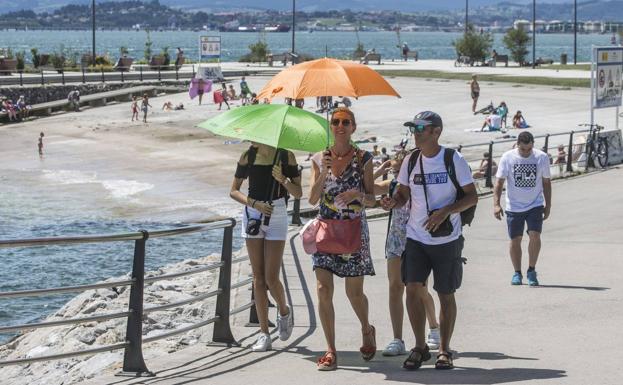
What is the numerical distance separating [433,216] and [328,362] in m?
1.33

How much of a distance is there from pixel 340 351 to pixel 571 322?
7.12 feet

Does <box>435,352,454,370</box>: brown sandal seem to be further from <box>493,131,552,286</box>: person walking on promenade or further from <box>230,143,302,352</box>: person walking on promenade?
<box>493,131,552,286</box>: person walking on promenade

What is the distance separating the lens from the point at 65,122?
168ft

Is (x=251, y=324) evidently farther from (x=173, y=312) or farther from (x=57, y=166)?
(x=57, y=166)

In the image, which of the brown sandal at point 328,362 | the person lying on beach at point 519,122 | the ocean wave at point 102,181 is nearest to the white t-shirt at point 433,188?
the brown sandal at point 328,362

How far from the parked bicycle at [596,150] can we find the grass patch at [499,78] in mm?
28550

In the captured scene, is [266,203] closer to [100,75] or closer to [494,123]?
[494,123]

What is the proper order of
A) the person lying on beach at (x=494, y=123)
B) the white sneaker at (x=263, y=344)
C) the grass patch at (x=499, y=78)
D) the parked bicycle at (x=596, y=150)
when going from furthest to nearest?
1. the grass patch at (x=499, y=78)
2. the person lying on beach at (x=494, y=123)
3. the parked bicycle at (x=596, y=150)
4. the white sneaker at (x=263, y=344)

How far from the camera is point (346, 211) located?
859 centimetres

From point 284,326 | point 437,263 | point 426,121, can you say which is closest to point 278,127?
point 426,121

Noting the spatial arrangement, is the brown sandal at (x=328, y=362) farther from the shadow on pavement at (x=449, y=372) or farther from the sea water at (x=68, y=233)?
the sea water at (x=68, y=233)

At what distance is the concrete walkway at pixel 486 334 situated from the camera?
8.45 metres

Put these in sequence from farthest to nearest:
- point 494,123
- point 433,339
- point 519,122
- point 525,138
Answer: point 519,122
point 494,123
point 525,138
point 433,339

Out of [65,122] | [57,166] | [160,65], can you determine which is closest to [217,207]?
[57,166]
